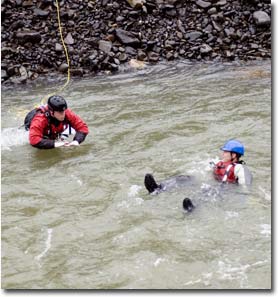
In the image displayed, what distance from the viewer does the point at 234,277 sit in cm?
558

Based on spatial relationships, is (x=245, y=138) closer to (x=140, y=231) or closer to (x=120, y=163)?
(x=120, y=163)

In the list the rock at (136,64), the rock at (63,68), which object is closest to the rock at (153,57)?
the rock at (136,64)

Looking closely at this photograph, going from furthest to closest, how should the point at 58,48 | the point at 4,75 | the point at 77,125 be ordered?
1. the point at 58,48
2. the point at 4,75
3. the point at 77,125

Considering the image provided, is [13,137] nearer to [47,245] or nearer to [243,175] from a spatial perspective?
[47,245]

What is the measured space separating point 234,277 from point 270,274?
37 centimetres

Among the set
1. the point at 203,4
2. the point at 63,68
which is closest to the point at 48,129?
the point at 63,68

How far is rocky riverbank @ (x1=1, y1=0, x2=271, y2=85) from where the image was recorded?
1462cm

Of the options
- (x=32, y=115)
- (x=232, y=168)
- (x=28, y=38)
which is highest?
(x=28, y=38)

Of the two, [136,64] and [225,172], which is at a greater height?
[225,172]

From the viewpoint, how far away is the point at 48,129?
9422 mm

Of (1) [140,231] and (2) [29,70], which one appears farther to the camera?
(2) [29,70]

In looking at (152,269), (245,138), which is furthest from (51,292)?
(245,138)

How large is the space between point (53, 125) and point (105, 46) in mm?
5943

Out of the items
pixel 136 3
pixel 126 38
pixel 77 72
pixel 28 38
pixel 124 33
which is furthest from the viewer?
pixel 136 3
